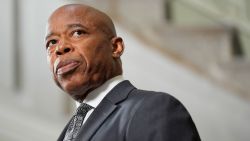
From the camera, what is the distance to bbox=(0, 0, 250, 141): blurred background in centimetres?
231

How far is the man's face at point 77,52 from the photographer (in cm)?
89

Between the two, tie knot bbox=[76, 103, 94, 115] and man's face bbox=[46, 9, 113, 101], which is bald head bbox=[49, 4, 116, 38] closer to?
man's face bbox=[46, 9, 113, 101]

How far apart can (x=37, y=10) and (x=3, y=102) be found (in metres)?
0.38

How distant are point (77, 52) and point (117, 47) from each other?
0.27ft

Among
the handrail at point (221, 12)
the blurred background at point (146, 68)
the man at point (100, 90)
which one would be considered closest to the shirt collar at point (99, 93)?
the man at point (100, 90)

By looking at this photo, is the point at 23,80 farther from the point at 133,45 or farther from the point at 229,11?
the point at 229,11

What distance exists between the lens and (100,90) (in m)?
0.93

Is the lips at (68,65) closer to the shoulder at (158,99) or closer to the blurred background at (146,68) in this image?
the shoulder at (158,99)

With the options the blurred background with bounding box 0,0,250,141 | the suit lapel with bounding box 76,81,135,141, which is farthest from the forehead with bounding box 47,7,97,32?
the blurred background with bounding box 0,0,250,141

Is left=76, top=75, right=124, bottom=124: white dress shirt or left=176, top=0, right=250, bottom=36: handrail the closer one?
left=76, top=75, right=124, bottom=124: white dress shirt

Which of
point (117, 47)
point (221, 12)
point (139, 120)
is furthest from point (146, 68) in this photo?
point (139, 120)

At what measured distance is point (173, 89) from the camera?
2.46 metres

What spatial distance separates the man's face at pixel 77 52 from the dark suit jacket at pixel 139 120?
43mm

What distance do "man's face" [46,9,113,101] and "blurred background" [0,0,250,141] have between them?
4.63ft
